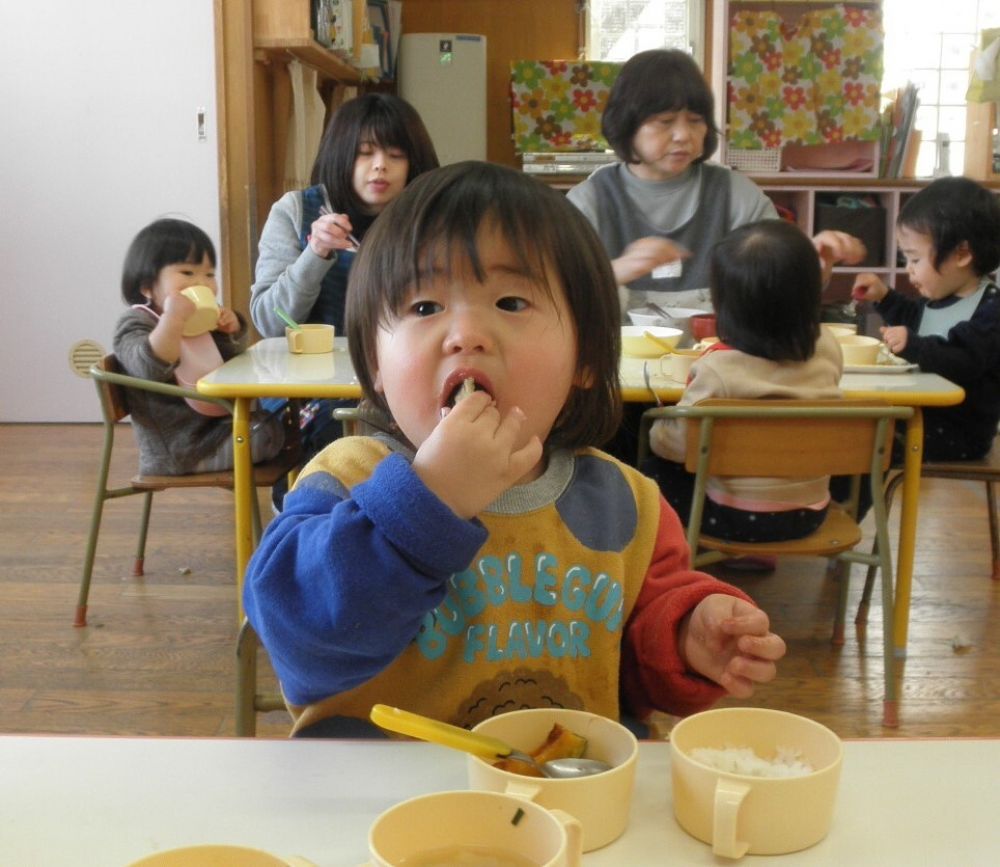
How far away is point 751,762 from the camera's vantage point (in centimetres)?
71

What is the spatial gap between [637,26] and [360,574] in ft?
20.1

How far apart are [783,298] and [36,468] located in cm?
302

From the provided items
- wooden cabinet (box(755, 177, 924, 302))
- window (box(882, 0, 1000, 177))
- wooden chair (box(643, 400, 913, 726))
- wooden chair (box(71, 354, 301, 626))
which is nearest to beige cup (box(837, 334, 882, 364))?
wooden chair (box(643, 400, 913, 726))

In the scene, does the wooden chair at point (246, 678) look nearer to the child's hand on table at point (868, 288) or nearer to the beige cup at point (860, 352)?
the beige cup at point (860, 352)

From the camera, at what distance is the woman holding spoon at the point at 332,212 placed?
278 cm

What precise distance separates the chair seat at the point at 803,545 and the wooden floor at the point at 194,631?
339mm

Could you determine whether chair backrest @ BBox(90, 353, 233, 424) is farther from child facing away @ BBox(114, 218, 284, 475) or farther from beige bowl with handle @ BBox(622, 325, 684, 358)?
beige bowl with handle @ BBox(622, 325, 684, 358)

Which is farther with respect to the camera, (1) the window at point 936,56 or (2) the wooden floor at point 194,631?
(1) the window at point 936,56

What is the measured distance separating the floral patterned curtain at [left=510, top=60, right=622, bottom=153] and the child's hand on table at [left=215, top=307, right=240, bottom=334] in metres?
3.56

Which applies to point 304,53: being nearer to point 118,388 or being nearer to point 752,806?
point 118,388

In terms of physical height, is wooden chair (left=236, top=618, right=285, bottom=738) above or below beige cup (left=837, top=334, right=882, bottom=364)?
below

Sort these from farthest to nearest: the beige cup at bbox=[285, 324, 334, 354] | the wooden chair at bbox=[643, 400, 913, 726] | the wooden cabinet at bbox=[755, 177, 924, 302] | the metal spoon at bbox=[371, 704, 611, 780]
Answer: the wooden cabinet at bbox=[755, 177, 924, 302] < the beige cup at bbox=[285, 324, 334, 354] < the wooden chair at bbox=[643, 400, 913, 726] < the metal spoon at bbox=[371, 704, 611, 780]

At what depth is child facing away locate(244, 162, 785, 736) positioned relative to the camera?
742mm

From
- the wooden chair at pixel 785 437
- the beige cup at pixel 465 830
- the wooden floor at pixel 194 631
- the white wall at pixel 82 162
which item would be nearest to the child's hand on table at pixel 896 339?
the wooden chair at pixel 785 437
